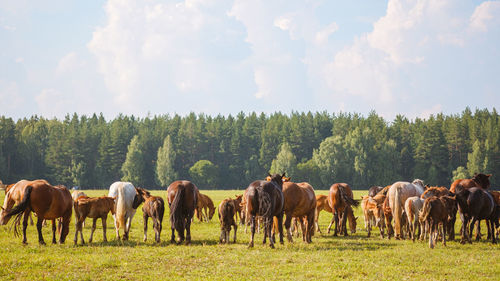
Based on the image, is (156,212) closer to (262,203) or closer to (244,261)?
(262,203)

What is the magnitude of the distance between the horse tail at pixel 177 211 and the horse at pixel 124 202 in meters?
2.32

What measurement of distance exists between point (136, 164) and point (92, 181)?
12.0m

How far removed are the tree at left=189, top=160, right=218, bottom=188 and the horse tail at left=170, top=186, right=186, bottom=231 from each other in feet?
290

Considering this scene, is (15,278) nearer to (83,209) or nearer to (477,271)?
(83,209)

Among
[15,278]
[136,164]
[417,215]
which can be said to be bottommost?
[15,278]

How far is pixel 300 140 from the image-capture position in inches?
4515

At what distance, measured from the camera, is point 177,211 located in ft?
50.0

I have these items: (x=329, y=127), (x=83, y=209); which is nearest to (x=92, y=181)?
(x=329, y=127)

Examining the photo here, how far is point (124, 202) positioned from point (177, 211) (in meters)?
2.95

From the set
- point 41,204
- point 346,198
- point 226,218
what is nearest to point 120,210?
point 41,204

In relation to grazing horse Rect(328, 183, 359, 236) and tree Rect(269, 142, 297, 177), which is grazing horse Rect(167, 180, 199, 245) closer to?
grazing horse Rect(328, 183, 359, 236)

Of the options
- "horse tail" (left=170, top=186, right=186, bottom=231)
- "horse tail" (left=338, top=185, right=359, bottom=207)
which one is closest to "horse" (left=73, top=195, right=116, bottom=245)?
"horse tail" (left=170, top=186, right=186, bottom=231)

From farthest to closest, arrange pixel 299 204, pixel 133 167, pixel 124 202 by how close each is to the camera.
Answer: pixel 133 167, pixel 124 202, pixel 299 204

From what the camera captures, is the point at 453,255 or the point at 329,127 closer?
the point at 453,255
